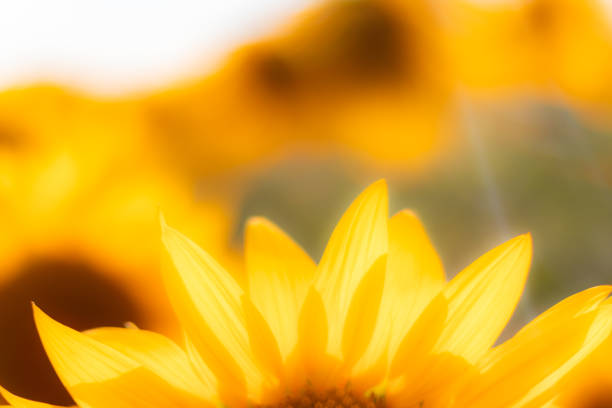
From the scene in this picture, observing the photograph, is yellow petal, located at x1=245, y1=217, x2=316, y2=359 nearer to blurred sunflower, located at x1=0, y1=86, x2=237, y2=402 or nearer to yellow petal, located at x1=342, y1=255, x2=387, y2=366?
yellow petal, located at x1=342, y1=255, x2=387, y2=366

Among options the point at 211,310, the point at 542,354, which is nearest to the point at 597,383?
the point at 542,354

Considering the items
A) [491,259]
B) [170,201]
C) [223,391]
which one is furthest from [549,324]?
[170,201]

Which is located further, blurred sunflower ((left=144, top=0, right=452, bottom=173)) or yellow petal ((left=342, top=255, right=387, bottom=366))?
blurred sunflower ((left=144, top=0, right=452, bottom=173))

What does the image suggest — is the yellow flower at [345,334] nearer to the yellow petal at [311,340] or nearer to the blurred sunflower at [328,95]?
the yellow petal at [311,340]

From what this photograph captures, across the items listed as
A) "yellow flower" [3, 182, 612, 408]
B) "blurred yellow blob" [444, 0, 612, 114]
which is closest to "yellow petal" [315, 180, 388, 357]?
"yellow flower" [3, 182, 612, 408]

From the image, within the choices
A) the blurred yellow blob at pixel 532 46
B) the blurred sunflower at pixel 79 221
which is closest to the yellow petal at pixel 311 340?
the blurred sunflower at pixel 79 221
